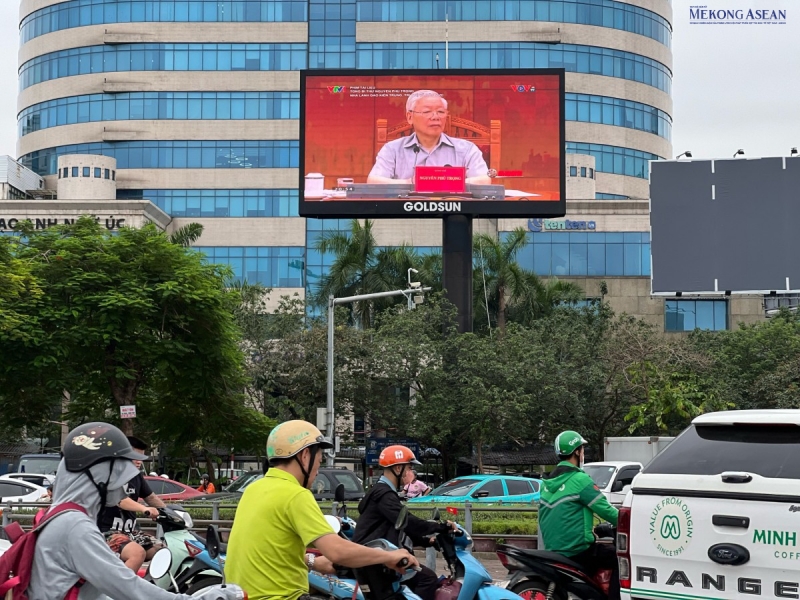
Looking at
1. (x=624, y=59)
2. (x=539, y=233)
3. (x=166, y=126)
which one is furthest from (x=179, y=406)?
(x=624, y=59)

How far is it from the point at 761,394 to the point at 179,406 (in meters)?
24.2

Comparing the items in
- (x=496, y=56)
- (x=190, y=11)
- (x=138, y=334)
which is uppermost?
(x=190, y=11)

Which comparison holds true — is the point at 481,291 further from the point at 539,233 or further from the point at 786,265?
the point at 786,265

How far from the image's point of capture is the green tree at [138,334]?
29.5 m

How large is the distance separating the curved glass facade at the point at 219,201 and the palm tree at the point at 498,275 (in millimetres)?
21103

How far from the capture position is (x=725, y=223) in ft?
101

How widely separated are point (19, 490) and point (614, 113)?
5210cm

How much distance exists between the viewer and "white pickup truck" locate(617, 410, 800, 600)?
688 cm

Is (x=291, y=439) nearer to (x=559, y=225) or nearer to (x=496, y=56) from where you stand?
(x=559, y=225)

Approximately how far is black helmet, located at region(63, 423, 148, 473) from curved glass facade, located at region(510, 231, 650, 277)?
59.7 metres

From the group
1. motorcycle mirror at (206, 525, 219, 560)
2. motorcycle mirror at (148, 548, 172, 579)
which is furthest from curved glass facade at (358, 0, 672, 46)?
motorcycle mirror at (148, 548, 172, 579)

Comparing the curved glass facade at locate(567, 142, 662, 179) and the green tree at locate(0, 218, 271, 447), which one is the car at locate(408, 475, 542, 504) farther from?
the curved glass facade at locate(567, 142, 662, 179)

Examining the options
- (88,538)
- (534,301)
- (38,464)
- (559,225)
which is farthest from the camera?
(559,225)
